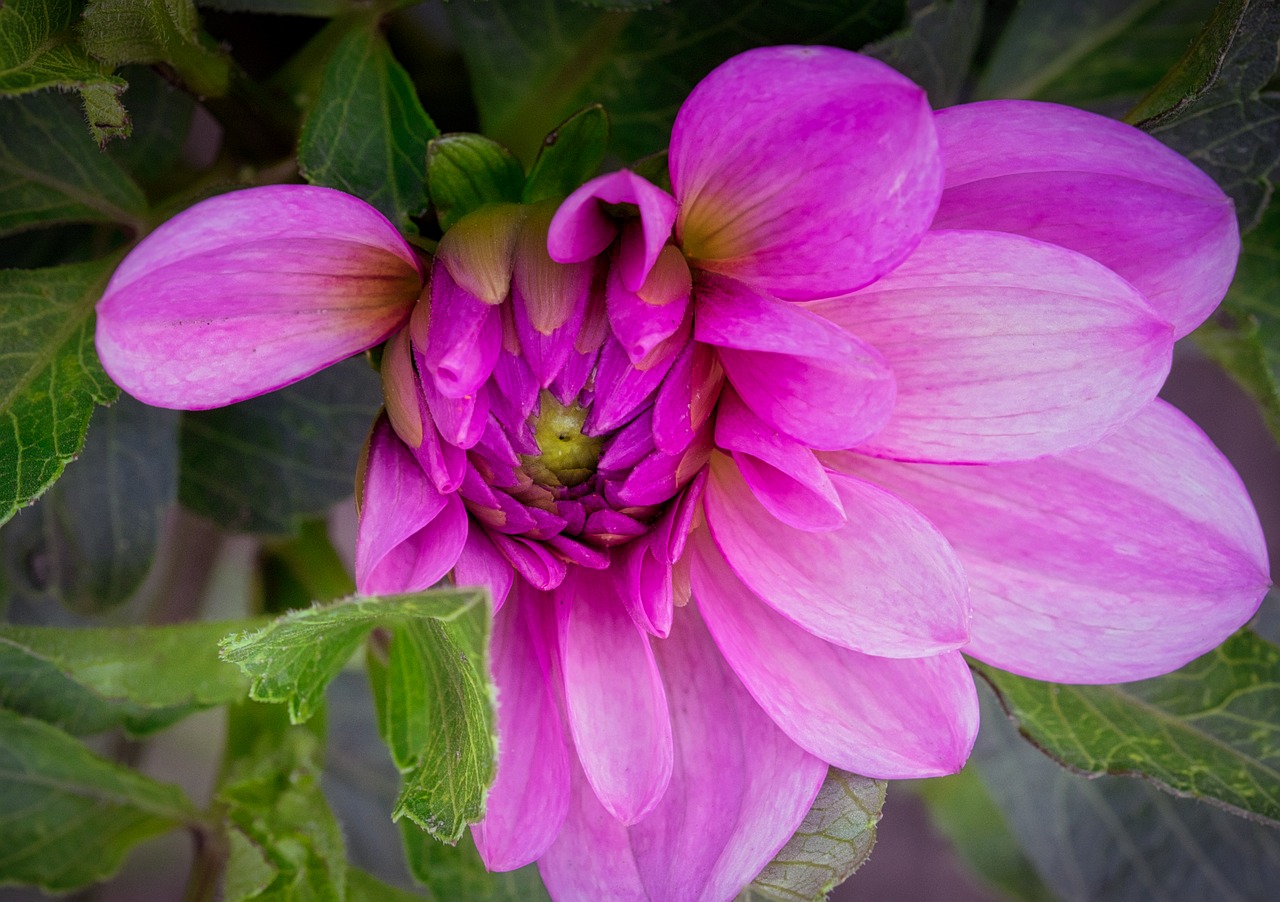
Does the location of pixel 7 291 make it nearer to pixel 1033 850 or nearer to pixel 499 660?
pixel 499 660

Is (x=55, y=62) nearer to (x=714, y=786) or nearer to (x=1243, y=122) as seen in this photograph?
(x=714, y=786)

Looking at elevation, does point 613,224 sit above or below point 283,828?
above

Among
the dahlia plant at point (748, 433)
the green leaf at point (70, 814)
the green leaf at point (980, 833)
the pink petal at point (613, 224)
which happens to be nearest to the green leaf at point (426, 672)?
the dahlia plant at point (748, 433)

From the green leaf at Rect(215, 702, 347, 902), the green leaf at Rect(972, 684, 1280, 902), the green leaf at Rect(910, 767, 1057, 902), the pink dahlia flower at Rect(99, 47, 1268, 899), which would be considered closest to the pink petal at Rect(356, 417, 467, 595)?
the pink dahlia flower at Rect(99, 47, 1268, 899)

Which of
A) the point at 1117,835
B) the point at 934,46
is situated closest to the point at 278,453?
the point at 934,46

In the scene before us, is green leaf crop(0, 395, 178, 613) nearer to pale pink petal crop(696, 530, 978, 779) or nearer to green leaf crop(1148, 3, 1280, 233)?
pale pink petal crop(696, 530, 978, 779)

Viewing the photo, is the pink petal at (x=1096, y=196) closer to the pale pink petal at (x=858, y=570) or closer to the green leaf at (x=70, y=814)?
the pale pink petal at (x=858, y=570)

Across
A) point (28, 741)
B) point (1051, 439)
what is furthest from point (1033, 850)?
point (28, 741)
